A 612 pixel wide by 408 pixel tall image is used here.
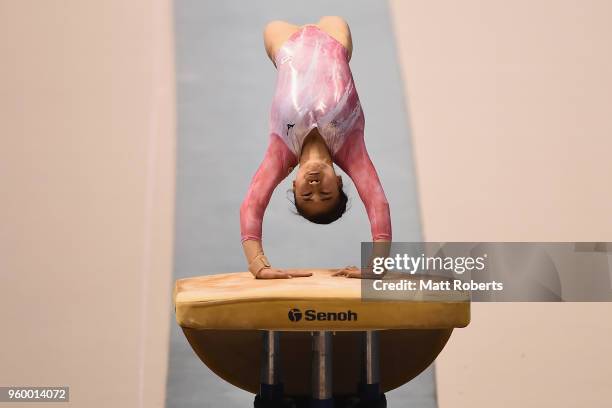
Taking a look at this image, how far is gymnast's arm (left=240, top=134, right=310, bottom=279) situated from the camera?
1.93 m

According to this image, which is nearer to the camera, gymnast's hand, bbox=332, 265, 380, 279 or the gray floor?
gymnast's hand, bbox=332, 265, 380, 279

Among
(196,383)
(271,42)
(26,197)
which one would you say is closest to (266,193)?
(271,42)

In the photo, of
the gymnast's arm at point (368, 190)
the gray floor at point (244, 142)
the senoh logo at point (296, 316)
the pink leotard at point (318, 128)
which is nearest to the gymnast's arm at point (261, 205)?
the pink leotard at point (318, 128)

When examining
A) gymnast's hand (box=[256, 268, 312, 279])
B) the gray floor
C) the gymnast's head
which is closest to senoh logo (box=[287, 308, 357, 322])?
gymnast's hand (box=[256, 268, 312, 279])

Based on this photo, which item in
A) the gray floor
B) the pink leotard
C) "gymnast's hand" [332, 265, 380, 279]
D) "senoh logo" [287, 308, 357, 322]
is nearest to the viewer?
"senoh logo" [287, 308, 357, 322]

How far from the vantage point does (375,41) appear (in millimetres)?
3094

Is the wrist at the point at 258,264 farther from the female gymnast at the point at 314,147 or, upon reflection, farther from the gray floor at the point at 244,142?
the gray floor at the point at 244,142

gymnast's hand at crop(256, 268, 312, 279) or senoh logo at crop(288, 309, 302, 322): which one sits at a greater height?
gymnast's hand at crop(256, 268, 312, 279)

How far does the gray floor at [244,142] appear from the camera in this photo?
2879 millimetres

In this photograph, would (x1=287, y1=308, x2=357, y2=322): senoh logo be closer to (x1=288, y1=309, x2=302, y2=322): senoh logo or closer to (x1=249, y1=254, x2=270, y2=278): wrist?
(x1=288, y1=309, x2=302, y2=322): senoh logo

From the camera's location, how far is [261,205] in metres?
1.99

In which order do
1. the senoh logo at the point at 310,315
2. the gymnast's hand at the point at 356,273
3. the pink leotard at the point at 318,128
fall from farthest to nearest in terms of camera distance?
the pink leotard at the point at 318,128 < the gymnast's hand at the point at 356,273 < the senoh logo at the point at 310,315

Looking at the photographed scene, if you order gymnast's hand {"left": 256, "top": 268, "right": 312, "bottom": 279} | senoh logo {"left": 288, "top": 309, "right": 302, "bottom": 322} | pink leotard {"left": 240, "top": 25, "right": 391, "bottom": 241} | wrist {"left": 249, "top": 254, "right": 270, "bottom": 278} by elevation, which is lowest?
senoh logo {"left": 288, "top": 309, "right": 302, "bottom": 322}

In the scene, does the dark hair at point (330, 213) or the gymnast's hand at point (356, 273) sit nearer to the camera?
the gymnast's hand at point (356, 273)
